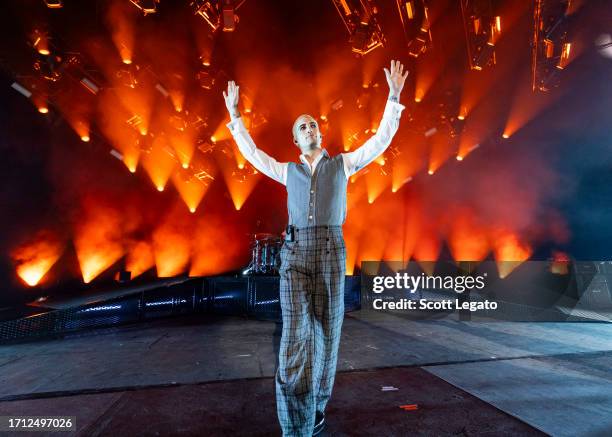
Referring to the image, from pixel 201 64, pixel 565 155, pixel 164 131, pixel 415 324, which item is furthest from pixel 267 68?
pixel 565 155

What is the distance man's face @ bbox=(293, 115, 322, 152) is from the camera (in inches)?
68.3

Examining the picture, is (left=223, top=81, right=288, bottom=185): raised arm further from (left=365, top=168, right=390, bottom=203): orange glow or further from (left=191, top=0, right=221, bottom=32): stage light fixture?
(left=365, top=168, right=390, bottom=203): orange glow

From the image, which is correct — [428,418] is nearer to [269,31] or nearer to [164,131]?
[269,31]

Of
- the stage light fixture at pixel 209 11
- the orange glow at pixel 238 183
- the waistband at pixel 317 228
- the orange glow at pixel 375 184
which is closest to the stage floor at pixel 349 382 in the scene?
the waistband at pixel 317 228

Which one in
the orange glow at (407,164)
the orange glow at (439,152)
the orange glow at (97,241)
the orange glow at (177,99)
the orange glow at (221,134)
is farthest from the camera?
the orange glow at (407,164)

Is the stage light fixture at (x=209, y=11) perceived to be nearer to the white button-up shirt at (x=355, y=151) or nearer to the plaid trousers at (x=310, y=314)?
the white button-up shirt at (x=355, y=151)

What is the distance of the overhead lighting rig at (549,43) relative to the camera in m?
5.46

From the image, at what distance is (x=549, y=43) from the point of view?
6121mm

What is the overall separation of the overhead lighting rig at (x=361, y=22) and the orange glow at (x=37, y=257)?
7.92m

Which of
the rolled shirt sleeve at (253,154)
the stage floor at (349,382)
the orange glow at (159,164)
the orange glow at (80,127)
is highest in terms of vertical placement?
the orange glow at (80,127)

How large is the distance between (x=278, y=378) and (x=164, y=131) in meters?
7.79

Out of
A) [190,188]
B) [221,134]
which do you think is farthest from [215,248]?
[221,134]

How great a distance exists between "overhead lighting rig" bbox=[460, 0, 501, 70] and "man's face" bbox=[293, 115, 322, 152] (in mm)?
6242

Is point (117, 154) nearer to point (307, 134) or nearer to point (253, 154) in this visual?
point (253, 154)
